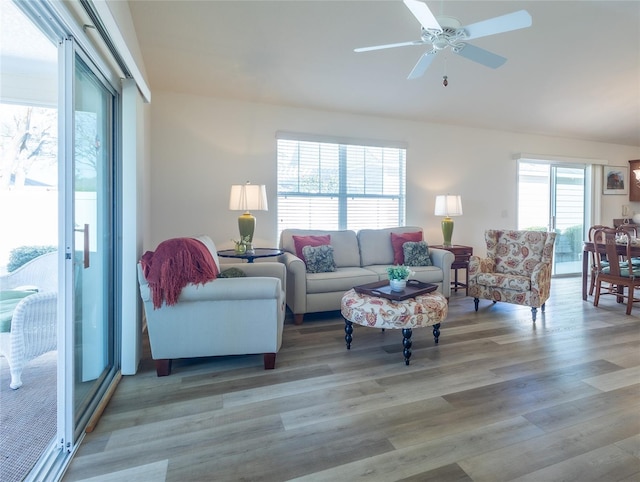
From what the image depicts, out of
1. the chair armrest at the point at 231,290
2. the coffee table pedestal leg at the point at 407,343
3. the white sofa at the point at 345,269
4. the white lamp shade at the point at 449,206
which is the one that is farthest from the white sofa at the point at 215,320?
the white lamp shade at the point at 449,206

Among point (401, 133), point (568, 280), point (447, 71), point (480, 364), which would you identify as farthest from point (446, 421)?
point (568, 280)

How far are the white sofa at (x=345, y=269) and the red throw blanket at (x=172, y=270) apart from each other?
4.18ft

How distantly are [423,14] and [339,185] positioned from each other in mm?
2704

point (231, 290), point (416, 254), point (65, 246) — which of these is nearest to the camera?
point (65, 246)

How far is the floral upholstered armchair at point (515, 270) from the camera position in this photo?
3.54m

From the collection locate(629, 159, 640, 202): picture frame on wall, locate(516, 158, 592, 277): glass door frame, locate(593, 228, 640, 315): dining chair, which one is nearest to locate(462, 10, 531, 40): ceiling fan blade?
locate(593, 228, 640, 315): dining chair

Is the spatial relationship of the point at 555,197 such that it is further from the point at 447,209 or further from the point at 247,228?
the point at 247,228

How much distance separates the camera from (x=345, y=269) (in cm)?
394

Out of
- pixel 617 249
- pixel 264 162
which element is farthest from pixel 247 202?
pixel 617 249

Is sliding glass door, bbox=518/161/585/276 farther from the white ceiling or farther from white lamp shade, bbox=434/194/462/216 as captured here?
white lamp shade, bbox=434/194/462/216

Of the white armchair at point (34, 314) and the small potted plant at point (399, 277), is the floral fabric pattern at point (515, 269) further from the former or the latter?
the white armchair at point (34, 314)

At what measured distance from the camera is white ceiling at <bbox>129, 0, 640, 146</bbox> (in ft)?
9.55

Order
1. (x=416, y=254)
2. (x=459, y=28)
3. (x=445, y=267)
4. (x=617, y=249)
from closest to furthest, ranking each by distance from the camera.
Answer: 1. (x=459, y=28)
2. (x=617, y=249)
3. (x=445, y=267)
4. (x=416, y=254)

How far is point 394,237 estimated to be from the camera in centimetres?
434
